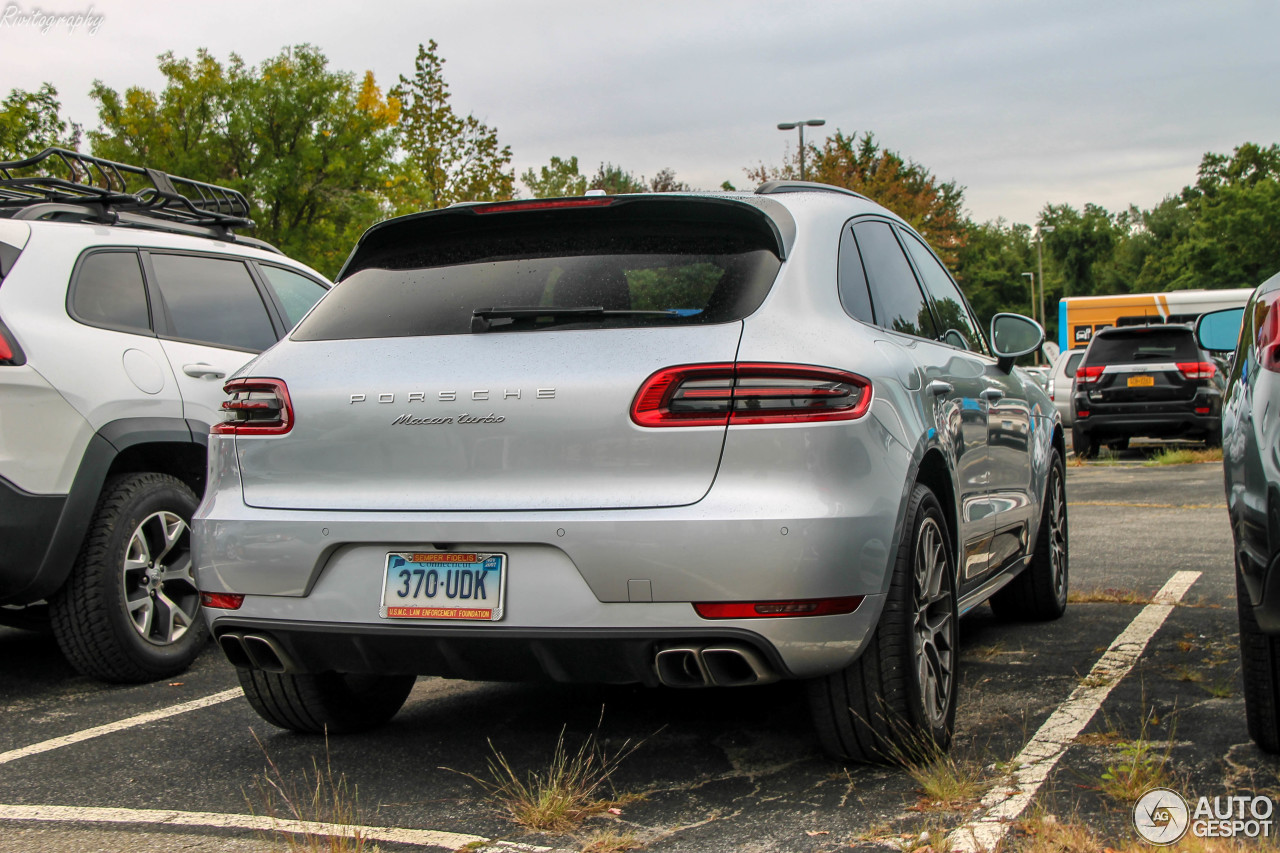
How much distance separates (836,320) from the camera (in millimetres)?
3428

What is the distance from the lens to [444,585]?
3229mm

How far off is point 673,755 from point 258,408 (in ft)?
5.13

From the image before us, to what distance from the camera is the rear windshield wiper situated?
3365 millimetres

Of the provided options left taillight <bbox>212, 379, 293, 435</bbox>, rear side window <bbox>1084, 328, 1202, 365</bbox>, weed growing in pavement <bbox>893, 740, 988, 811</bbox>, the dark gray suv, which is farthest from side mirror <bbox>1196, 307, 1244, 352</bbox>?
rear side window <bbox>1084, 328, 1202, 365</bbox>

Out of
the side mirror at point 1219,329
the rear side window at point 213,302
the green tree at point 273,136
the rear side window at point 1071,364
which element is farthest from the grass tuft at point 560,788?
the green tree at point 273,136

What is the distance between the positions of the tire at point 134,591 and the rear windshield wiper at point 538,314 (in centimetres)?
209

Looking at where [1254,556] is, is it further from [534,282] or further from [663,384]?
[534,282]

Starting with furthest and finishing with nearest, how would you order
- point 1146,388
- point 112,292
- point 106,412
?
point 1146,388 < point 112,292 < point 106,412

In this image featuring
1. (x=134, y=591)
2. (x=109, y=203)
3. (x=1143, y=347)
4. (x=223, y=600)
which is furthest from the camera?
(x=1143, y=347)

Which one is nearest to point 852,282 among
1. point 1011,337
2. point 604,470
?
point 604,470

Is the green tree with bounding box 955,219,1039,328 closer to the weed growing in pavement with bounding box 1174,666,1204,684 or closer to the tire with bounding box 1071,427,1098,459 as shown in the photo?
the tire with bounding box 1071,427,1098,459

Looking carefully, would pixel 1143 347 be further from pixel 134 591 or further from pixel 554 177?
pixel 554 177

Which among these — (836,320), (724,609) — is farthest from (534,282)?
(724,609)

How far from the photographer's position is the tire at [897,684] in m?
3.37
